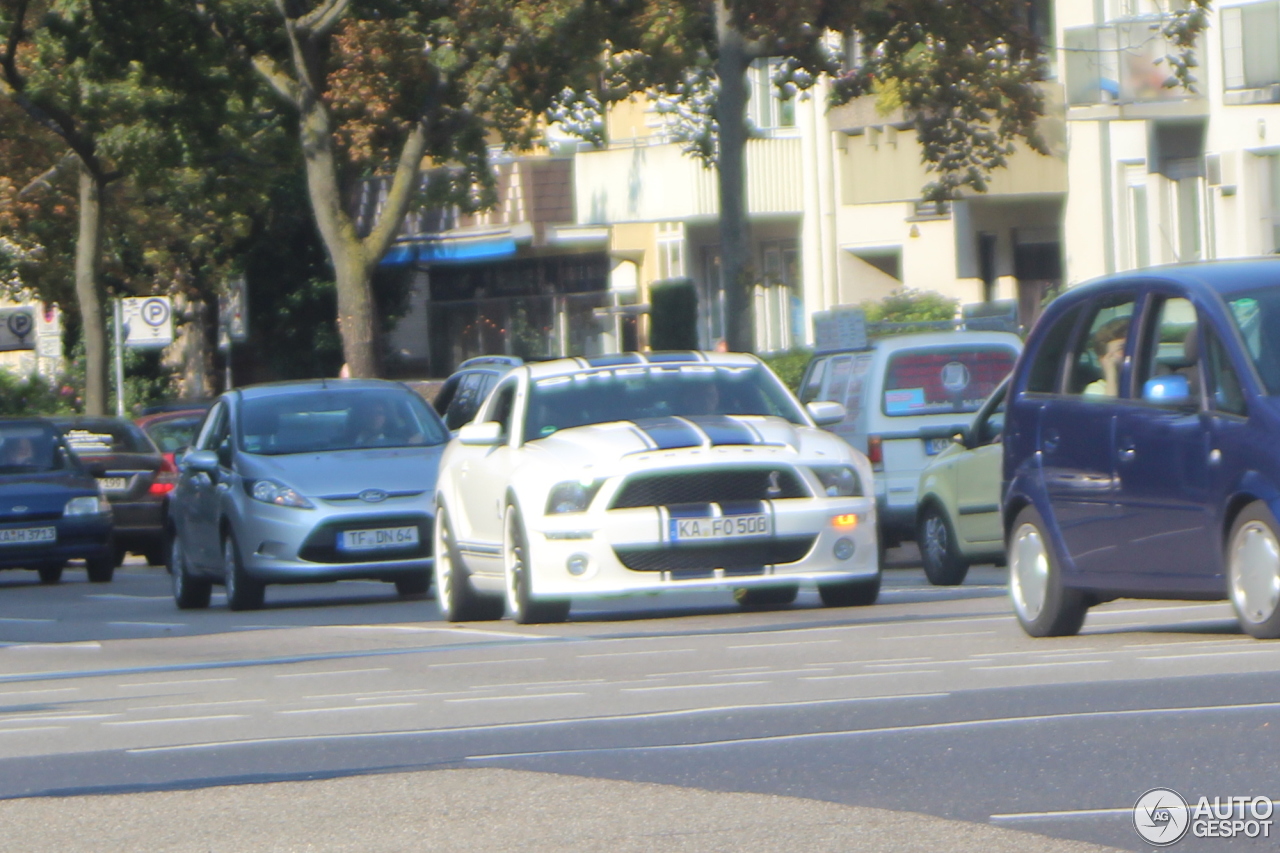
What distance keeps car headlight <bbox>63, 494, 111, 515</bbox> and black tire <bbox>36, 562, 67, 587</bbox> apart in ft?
2.50

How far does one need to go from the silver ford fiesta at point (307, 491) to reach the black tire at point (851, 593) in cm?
434

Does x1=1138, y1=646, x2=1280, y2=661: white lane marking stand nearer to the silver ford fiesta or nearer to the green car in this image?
the green car

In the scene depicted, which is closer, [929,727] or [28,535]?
[929,727]

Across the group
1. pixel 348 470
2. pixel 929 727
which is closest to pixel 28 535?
pixel 348 470

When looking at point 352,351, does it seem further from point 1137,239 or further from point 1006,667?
point 1006,667

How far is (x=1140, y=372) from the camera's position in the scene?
1161 centimetres

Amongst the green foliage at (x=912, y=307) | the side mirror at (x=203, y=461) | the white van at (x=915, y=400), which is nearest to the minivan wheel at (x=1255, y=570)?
the white van at (x=915, y=400)

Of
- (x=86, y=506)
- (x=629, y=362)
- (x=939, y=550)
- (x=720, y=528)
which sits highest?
(x=629, y=362)

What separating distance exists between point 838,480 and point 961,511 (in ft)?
14.6

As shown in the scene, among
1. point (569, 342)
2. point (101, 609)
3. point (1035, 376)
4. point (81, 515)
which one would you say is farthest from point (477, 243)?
point (1035, 376)

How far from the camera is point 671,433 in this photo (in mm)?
14883

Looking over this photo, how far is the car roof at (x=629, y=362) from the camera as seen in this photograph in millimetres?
16094

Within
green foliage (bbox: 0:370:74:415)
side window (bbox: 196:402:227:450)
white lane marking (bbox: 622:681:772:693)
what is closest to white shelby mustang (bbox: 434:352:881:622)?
white lane marking (bbox: 622:681:772:693)

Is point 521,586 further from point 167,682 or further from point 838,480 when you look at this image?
point 167,682
